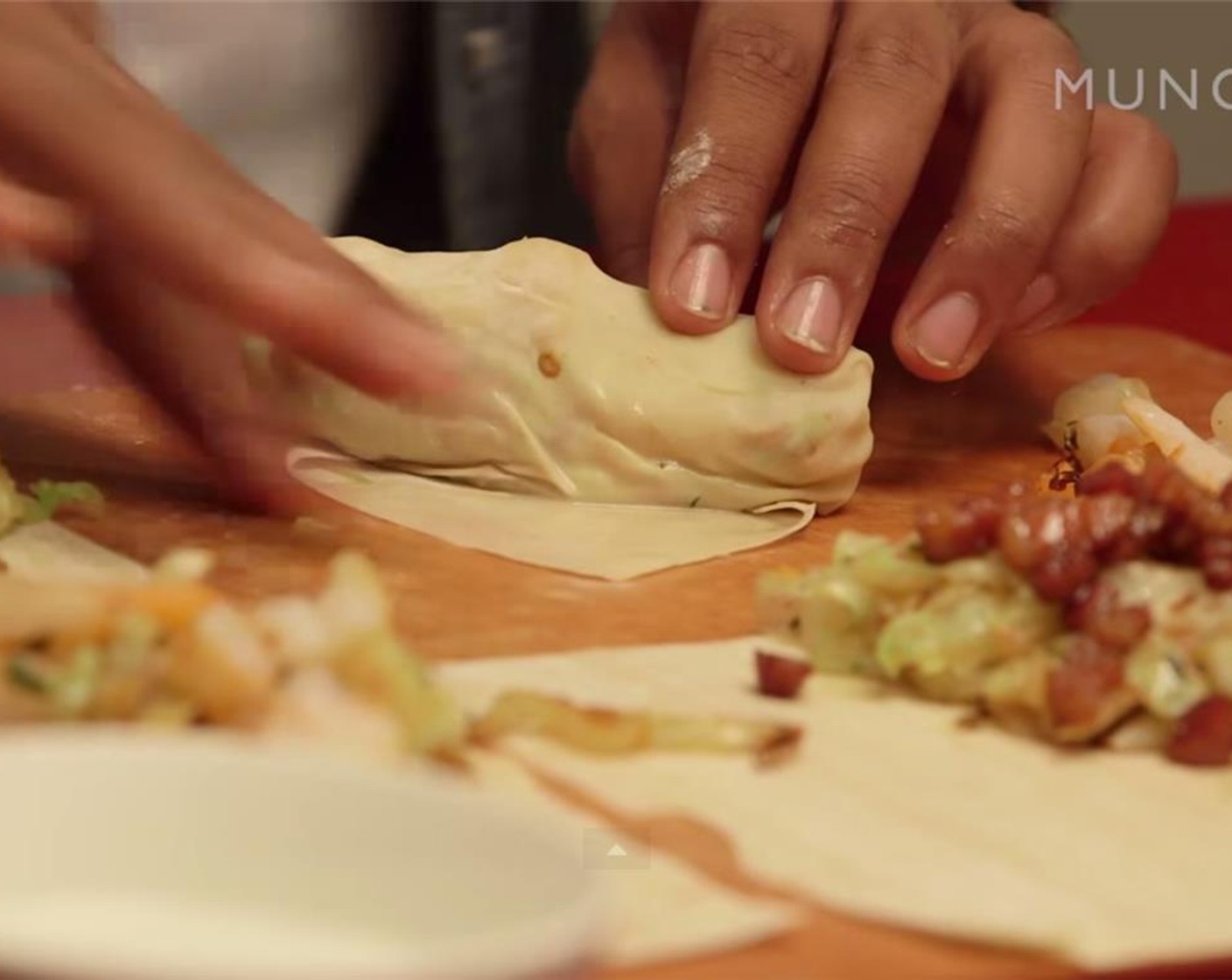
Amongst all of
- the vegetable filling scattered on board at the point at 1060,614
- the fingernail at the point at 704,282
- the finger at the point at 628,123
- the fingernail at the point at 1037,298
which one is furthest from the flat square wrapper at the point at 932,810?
the finger at the point at 628,123

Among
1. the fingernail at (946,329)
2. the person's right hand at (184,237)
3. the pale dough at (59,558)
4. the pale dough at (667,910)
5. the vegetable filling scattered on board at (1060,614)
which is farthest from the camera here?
the fingernail at (946,329)

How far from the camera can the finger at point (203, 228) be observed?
1.57 meters

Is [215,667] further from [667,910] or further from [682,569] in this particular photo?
[682,569]

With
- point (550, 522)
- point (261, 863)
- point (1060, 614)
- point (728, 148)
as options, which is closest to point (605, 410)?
point (550, 522)

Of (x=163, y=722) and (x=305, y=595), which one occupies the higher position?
(x=305, y=595)

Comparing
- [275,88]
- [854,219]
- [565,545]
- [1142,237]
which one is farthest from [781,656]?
[275,88]

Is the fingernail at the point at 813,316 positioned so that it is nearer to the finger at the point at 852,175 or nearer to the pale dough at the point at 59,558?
the finger at the point at 852,175

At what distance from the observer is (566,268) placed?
203 centimetres

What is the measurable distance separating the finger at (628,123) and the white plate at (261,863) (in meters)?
1.68

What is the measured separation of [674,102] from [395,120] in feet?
2.61

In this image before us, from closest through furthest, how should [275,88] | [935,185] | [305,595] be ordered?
[305,595]
[935,185]
[275,88]

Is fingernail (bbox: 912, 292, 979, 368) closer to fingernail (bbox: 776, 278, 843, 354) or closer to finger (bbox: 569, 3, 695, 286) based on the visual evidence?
fingernail (bbox: 776, 278, 843, 354)

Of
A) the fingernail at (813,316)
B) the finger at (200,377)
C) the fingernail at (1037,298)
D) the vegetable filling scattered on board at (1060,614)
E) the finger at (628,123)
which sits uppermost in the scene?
the finger at (628,123)

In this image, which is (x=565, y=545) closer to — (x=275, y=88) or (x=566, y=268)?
(x=566, y=268)
